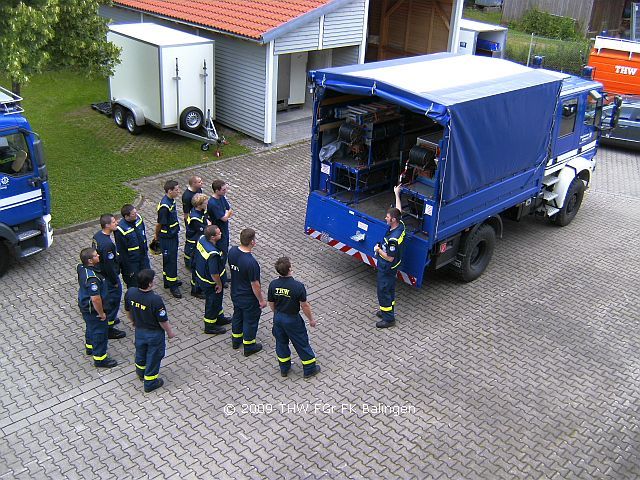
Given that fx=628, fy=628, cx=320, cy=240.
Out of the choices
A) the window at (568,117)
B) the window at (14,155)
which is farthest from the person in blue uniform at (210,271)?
the window at (568,117)

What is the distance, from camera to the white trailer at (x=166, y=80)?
45.0 ft

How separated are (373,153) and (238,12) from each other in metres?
7.57

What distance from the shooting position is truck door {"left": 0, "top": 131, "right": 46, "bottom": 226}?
8602 mm

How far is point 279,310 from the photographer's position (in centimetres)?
699

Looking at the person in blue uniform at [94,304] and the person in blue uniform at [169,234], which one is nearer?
the person in blue uniform at [94,304]

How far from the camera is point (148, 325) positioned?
21.9ft

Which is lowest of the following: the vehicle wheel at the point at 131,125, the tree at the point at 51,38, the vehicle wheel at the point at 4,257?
the vehicle wheel at the point at 4,257

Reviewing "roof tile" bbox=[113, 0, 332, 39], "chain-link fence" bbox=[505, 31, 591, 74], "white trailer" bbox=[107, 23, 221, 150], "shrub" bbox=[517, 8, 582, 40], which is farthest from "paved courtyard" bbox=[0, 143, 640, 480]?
"shrub" bbox=[517, 8, 582, 40]

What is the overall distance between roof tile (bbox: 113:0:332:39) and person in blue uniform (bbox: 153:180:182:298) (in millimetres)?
6547

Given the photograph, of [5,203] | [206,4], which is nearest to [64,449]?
[5,203]

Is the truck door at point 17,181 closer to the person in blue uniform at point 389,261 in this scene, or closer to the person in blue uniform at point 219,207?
the person in blue uniform at point 219,207

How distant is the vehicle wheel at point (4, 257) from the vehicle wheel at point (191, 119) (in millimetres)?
6160

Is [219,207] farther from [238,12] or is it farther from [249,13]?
[238,12]

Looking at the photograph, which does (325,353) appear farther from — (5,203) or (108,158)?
(108,158)
